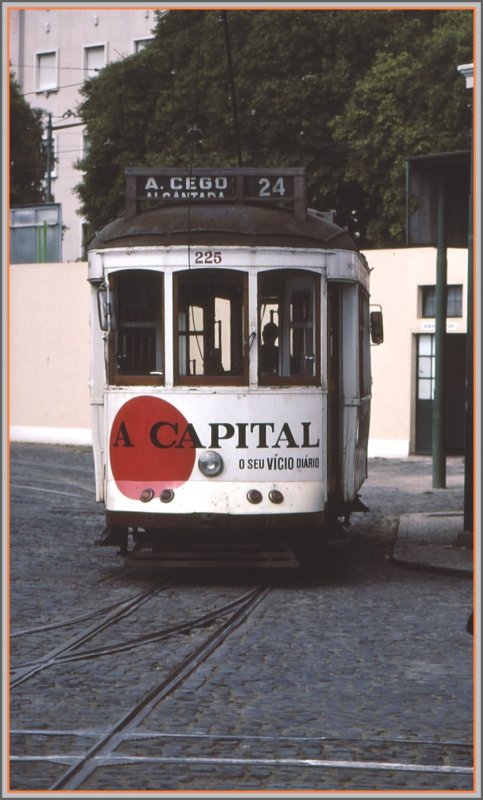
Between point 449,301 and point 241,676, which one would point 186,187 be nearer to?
point 241,676

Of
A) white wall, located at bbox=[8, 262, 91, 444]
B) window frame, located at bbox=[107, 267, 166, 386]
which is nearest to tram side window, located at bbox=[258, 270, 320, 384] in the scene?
window frame, located at bbox=[107, 267, 166, 386]

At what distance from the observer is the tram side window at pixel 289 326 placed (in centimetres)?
1291

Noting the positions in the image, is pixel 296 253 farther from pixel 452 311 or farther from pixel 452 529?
pixel 452 311

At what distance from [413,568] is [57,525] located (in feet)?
18.5

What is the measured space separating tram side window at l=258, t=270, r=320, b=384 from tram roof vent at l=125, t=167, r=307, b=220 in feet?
2.28

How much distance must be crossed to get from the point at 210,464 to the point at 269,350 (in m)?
1.07

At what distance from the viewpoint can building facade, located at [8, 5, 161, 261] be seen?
2056 inches

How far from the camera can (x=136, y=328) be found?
13.1 metres

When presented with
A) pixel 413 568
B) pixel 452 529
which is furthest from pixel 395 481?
pixel 413 568

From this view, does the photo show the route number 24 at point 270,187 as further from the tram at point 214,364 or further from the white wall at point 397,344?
the white wall at point 397,344

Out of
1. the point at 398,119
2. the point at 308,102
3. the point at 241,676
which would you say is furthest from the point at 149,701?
the point at 308,102

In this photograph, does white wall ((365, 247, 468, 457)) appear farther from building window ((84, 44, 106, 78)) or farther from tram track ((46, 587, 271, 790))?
building window ((84, 44, 106, 78))

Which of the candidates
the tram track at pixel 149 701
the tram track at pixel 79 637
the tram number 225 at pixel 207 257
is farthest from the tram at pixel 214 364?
the tram track at pixel 149 701

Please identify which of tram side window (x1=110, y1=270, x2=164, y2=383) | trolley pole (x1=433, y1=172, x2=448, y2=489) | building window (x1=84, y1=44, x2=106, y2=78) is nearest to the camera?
tram side window (x1=110, y1=270, x2=164, y2=383)
